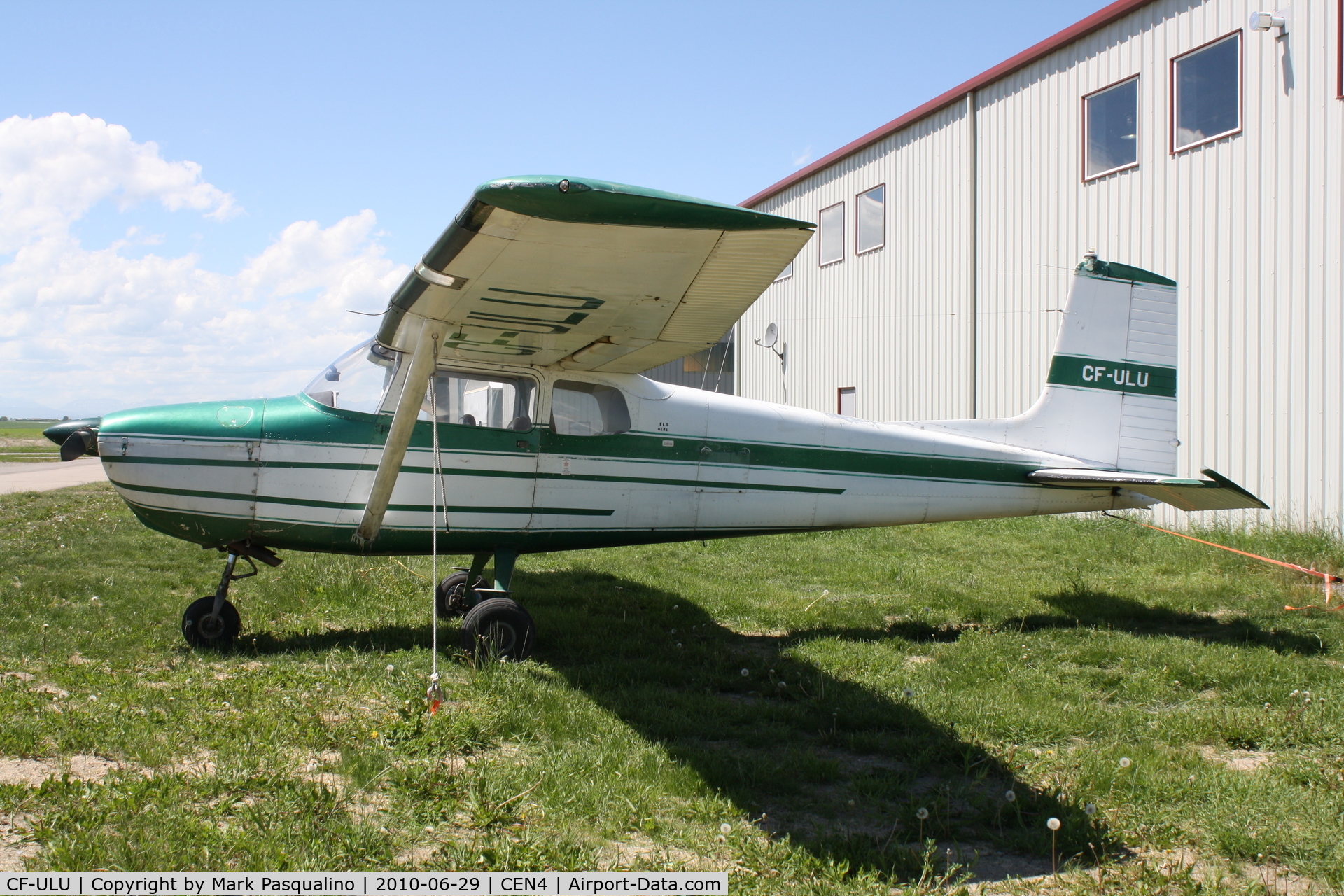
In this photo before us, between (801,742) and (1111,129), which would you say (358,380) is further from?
(1111,129)

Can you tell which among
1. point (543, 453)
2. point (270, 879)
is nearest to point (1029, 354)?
point (543, 453)

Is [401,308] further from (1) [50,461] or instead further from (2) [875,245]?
(1) [50,461]

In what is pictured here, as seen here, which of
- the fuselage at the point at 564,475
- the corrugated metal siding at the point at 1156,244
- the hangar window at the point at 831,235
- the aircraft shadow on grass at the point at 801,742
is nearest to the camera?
the aircraft shadow on grass at the point at 801,742

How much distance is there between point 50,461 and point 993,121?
110 ft

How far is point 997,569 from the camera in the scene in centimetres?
834

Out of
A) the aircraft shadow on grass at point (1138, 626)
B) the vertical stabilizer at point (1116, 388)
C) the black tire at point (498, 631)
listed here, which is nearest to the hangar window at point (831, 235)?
the vertical stabilizer at point (1116, 388)

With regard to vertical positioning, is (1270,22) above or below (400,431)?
above

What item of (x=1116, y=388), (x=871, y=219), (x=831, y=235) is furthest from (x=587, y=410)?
(x=831, y=235)

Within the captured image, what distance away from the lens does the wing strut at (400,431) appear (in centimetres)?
474

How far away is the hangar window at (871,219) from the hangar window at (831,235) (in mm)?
466

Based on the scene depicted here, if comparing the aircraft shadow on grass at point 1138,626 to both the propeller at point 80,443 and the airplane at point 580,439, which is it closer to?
the airplane at point 580,439

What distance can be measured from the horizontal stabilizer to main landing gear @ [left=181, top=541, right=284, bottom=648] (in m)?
6.03

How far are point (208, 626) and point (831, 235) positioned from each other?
1369 centimetres

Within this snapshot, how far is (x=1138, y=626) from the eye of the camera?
6145 millimetres
